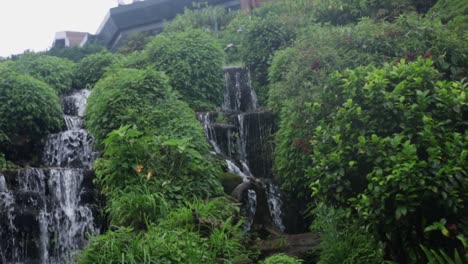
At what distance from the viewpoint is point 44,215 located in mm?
9188

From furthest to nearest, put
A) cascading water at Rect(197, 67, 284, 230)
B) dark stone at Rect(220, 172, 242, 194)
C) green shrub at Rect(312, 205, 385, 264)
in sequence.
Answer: cascading water at Rect(197, 67, 284, 230) → dark stone at Rect(220, 172, 242, 194) → green shrub at Rect(312, 205, 385, 264)

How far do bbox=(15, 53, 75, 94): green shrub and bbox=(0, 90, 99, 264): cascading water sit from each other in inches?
223

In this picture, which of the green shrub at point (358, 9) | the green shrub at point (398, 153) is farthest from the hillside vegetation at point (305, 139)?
the green shrub at point (358, 9)

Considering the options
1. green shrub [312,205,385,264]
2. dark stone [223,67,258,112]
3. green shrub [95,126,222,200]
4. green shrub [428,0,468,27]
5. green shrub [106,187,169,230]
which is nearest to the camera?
green shrub [312,205,385,264]

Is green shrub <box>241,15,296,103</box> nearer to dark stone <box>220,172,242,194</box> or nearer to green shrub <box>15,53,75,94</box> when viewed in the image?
green shrub <box>15,53,75,94</box>

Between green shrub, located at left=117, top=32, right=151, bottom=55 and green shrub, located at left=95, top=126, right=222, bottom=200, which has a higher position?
green shrub, located at left=117, top=32, right=151, bottom=55

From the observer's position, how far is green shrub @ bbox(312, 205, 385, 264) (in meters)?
6.79

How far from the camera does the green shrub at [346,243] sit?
22.3 feet

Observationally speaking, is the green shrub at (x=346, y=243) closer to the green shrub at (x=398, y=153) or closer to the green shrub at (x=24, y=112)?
the green shrub at (x=398, y=153)

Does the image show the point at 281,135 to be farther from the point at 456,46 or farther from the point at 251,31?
the point at 251,31

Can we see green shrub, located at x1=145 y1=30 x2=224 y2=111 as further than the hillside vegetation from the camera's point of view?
Yes

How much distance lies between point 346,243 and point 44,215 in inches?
197

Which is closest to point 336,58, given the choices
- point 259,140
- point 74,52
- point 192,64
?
point 259,140

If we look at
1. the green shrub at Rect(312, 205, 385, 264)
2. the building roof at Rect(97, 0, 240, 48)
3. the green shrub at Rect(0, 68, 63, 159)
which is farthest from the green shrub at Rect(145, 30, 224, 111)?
the building roof at Rect(97, 0, 240, 48)
